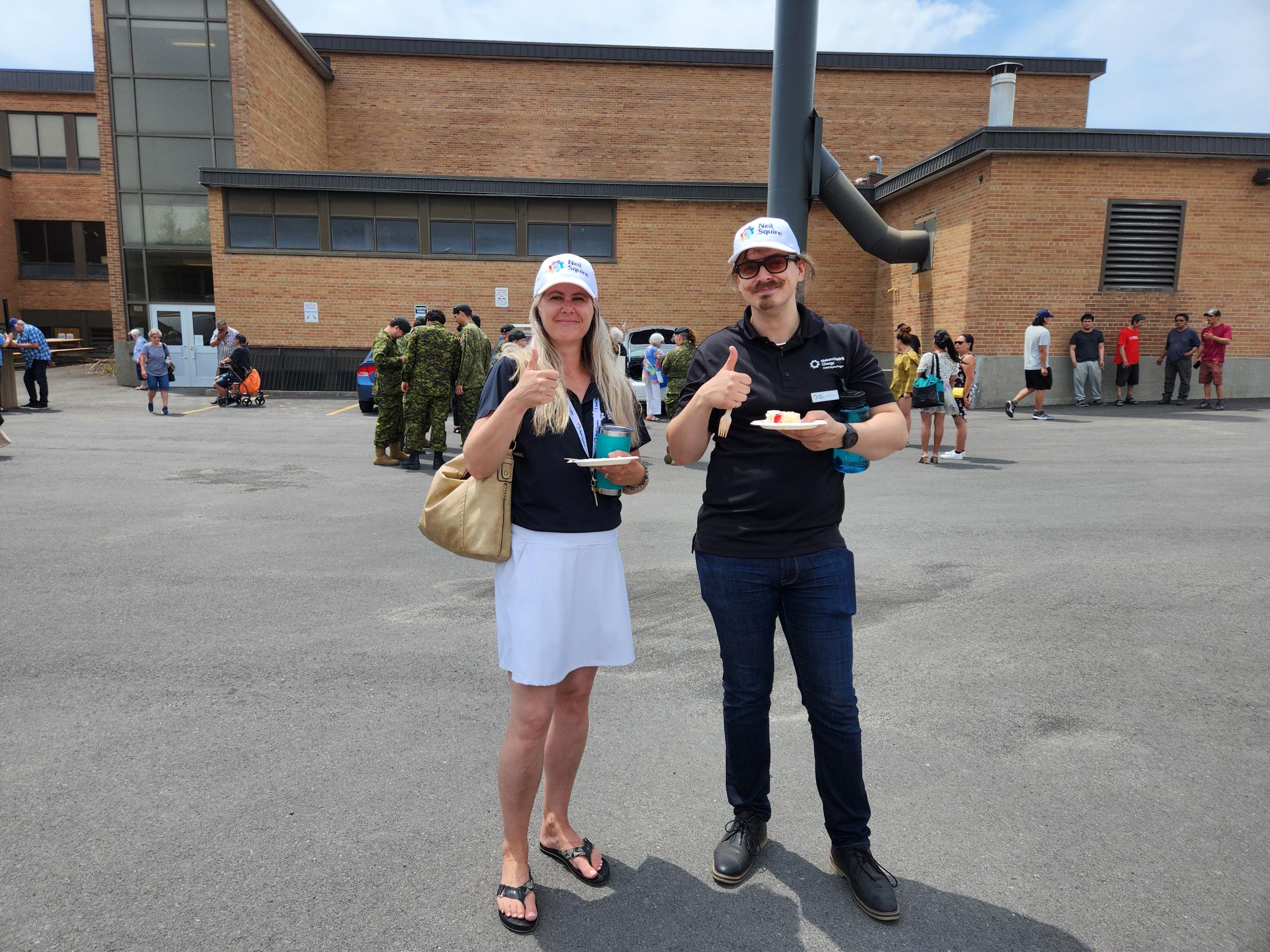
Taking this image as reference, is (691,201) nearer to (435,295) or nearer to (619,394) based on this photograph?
(435,295)

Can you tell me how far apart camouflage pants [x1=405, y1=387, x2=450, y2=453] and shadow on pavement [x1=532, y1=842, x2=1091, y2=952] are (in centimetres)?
813

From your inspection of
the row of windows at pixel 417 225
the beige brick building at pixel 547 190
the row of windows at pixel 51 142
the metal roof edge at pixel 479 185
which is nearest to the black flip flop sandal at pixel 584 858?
the beige brick building at pixel 547 190

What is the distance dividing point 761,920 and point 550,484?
58.7 inches

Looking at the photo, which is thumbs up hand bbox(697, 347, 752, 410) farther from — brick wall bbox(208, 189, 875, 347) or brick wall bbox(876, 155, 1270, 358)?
brick wall bbox(208, 189, 875, 347)

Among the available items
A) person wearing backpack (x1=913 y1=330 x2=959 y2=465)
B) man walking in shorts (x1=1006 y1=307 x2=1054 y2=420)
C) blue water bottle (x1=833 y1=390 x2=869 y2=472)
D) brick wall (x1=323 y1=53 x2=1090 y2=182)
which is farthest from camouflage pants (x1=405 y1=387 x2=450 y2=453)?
brick wall (x1=323 y1=53 x2=1090 y2=182)

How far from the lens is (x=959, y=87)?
31312 mm

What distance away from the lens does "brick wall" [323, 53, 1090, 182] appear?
101 feet

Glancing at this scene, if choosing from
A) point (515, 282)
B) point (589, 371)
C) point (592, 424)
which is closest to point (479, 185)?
point (515, 282)

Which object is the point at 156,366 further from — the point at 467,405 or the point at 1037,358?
the point at 1037,358

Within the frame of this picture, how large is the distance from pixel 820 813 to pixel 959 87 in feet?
113

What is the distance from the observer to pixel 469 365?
10719 millimetres

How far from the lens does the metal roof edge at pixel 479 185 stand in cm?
2259

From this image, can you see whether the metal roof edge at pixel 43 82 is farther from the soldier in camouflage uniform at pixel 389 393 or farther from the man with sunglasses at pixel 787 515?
the man with sunglasses at pixel 787 515

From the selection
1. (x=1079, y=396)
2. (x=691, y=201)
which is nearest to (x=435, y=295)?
(x=691, y=201)
